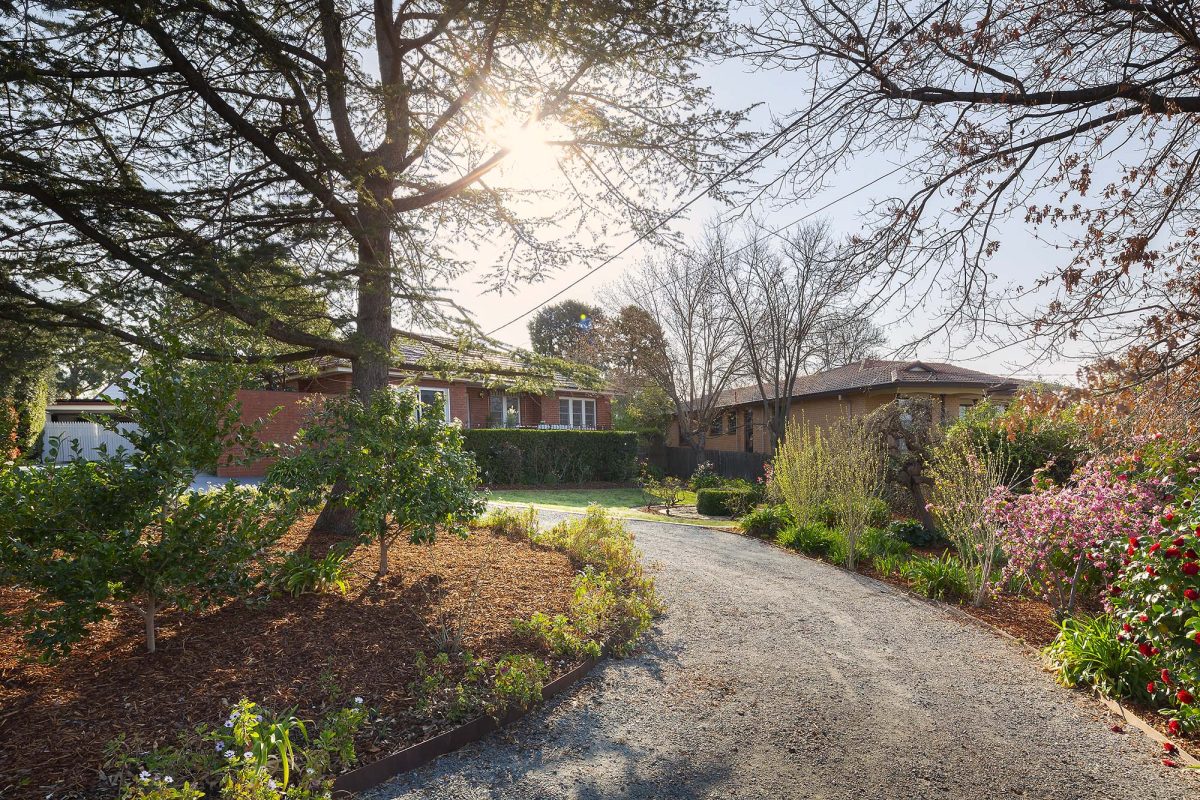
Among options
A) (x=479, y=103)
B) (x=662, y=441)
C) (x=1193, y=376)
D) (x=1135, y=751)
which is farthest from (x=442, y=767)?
(x=662, y=441)

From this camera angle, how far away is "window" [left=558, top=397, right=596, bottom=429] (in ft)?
83.5

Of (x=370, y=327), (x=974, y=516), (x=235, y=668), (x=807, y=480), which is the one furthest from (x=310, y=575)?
(x=807, y=480)

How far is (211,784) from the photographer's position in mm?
3004

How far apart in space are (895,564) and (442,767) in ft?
22.9

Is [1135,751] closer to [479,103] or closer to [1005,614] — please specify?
[1005,614]

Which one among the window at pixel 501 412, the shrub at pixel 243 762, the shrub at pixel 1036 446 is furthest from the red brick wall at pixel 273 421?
the shrub at pixel 1036 446

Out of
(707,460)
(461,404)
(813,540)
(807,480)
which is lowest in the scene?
(813,540)

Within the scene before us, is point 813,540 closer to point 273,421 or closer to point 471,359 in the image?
point 471,359

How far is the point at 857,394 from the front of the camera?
2095cm

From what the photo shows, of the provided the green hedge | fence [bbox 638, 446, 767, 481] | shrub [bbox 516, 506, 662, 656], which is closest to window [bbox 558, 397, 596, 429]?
fence [bbox 638, 446, 767, 481]

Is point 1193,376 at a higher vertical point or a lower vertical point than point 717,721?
higher

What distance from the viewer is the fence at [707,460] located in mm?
19938

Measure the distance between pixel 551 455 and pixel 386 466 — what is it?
15.0m

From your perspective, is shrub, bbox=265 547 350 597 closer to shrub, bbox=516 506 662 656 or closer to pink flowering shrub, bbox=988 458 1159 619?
shrub, bbox=516 506 662 656
